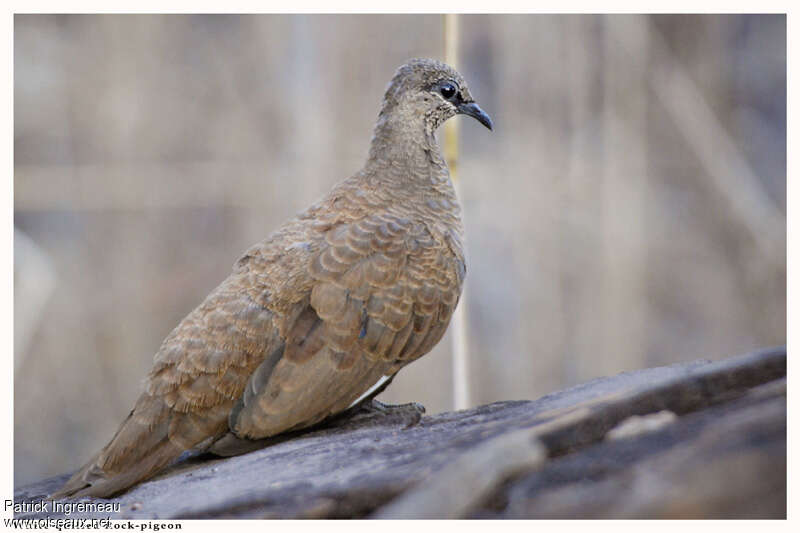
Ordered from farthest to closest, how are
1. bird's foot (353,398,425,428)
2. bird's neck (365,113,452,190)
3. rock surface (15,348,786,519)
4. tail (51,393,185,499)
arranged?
bird's neck (365,113,452,190) → bird's foot (353,398,425,428) → tail (51,393,185,499) → rock surface (15,348,786,519)

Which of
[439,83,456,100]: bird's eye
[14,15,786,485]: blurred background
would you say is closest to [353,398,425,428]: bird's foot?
[439,83,456,100]: bird's eye

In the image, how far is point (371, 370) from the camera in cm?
260

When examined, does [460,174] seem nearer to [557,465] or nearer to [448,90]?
[448,90]

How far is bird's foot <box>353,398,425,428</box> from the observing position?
2717mm

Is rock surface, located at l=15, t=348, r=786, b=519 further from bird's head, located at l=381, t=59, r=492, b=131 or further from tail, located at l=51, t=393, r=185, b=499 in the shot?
bird's head, located at l=381, t=59, r=492, b=131

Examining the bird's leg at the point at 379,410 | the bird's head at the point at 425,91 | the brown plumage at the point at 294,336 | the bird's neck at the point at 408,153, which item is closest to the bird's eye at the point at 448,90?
the bird's head at the point at 425,91

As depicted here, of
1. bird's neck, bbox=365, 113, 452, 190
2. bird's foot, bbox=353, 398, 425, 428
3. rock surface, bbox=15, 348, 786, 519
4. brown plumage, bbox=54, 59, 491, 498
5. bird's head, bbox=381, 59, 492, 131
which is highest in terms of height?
bird's head, bbox=381, 59, 492, 131

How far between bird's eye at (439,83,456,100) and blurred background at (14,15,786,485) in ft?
5.60

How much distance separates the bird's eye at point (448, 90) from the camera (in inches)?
119

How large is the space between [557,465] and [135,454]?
1350 mm

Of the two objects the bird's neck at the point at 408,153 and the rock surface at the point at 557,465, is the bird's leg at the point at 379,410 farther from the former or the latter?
the bird's neck at the point at 408,153

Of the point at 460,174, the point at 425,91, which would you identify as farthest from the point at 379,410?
the point at 460,174

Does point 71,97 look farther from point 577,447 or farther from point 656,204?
point 577,447

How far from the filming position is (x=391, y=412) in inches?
111
